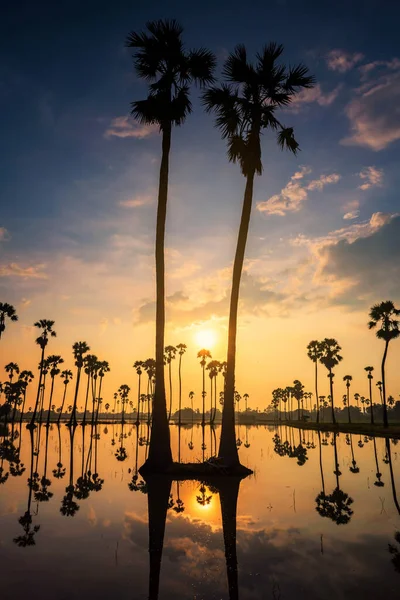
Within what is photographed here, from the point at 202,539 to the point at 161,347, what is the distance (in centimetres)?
1232

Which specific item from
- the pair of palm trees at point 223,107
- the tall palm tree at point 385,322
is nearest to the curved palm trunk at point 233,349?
the pair of palm trees at point 223,107

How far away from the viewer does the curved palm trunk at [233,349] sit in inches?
760

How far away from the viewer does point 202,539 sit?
8.67m

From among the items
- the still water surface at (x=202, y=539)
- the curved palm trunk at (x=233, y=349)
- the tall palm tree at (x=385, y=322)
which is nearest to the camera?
the still water surface at (x=202, y=539)

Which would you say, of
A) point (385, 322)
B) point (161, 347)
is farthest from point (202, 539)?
point (385, 322)

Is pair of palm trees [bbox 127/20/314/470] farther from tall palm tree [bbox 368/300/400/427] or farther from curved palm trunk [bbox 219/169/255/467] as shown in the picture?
tall palm tree [bbox 368/300/400/427]

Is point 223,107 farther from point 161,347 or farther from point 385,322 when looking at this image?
point 385,322

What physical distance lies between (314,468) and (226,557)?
1520 centimetres

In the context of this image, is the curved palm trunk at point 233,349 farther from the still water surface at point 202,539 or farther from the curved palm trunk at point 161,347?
the curved palm trunk at point 161,347

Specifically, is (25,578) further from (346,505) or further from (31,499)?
(346,505)

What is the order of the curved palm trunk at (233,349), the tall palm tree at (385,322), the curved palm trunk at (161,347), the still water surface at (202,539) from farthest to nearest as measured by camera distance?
the tall palm tree at (385,322) < the curved palm trunk at (233,349) < the curved palm trunk at (161,347) < the still water surface at (202,539)

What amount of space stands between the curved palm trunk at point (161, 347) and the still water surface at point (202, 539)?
2242mm

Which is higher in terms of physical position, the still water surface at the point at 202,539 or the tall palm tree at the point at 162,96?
the tall palm tree at the point at 162,96

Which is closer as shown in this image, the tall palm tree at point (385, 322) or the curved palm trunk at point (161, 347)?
the curved palm trunk at point (161, 347)
